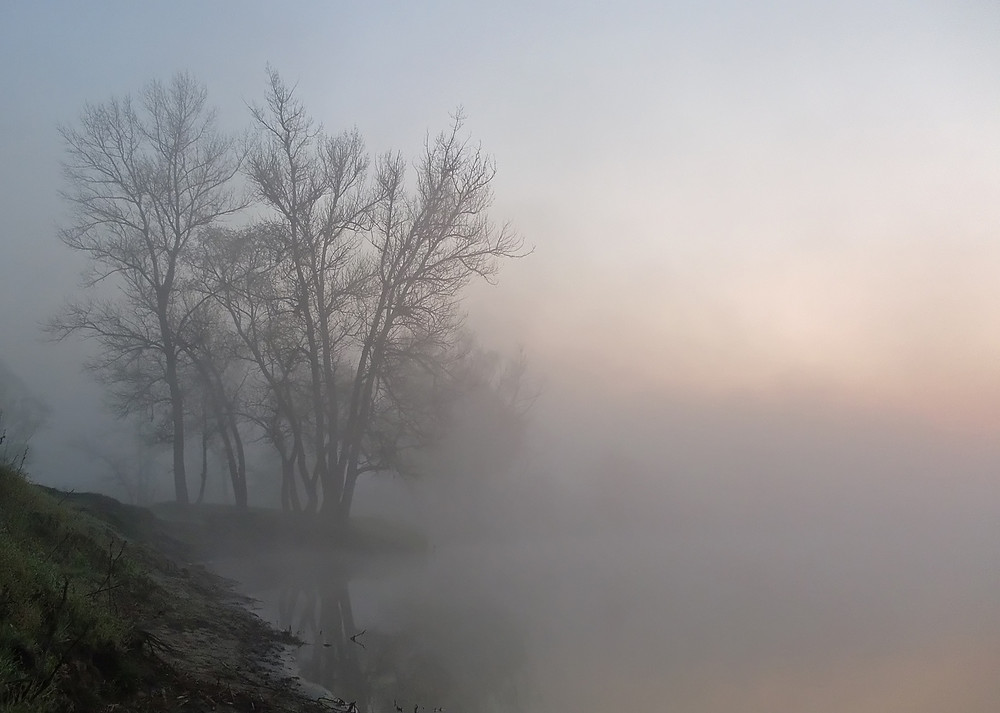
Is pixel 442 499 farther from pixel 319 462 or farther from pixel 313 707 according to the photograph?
pixel 313 707

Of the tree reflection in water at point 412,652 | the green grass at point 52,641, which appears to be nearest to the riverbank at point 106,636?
the green grass at point 52,641

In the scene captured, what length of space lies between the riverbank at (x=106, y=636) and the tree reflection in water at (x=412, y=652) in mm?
710

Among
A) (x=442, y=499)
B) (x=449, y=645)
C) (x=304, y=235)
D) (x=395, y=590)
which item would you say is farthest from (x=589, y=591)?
(x=442, y=499)

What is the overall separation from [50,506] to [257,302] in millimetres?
16434

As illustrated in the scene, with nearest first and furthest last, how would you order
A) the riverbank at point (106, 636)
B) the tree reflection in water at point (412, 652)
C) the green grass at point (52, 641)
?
the green grass at point (52, 641) < the riverbank at point (106, 636) < the tree reflection in water at point (412, 652)

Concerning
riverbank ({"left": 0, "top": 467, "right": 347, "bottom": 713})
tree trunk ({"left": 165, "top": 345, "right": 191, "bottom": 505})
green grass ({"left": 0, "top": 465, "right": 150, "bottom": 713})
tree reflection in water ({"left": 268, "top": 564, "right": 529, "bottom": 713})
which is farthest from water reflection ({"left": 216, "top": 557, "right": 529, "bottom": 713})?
tree trunk ({"left": 165, "top": 345, "right": 191, "bottom": 505})

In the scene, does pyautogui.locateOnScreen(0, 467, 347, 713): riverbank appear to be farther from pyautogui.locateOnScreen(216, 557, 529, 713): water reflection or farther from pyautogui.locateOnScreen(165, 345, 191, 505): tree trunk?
pyautogui.locateOnScreen(165, 345, 191, 505): tree trunk

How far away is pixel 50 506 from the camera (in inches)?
407

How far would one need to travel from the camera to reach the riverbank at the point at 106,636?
4754 millimetres

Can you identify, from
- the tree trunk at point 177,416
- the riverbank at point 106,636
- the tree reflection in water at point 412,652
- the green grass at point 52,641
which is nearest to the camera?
the green grass at point 52,641

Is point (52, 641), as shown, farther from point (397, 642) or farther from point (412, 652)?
point (397, 642)

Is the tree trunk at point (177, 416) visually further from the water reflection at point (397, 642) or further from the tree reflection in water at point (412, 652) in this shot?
the tree reflection in water at point (412, 652)

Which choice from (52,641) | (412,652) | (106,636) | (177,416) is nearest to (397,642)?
(412,652)

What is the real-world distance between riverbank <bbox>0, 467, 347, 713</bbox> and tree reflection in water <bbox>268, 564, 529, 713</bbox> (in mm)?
710
